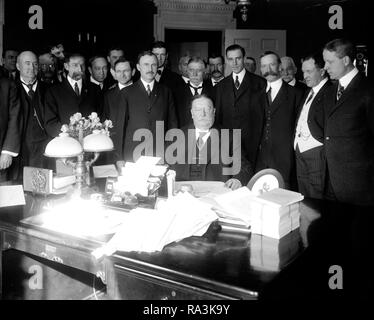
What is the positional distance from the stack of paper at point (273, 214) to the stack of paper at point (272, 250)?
0.10 ft

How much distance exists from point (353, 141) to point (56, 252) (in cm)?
233

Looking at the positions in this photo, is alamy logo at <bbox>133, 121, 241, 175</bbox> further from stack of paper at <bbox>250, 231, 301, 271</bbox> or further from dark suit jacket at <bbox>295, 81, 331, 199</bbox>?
stack of paper at <bbox>250, 231, 301, 271</bbox>

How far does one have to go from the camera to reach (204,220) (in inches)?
74.5

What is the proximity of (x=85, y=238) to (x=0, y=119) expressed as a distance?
8.56 ft

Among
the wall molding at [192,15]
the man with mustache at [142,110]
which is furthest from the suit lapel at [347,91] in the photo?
the wall molding at [192,15]

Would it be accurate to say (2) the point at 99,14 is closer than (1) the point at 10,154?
No

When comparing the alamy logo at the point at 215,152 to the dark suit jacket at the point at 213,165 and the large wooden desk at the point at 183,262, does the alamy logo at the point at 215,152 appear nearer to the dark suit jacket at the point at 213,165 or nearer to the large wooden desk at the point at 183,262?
the dark suit jacket at the point at 213,165

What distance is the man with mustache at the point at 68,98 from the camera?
433 cm

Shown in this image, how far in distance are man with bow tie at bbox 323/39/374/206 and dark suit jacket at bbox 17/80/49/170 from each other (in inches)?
106

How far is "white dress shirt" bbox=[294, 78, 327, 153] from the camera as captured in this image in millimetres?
3725

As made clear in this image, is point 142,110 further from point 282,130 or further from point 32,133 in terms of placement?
point 282,130

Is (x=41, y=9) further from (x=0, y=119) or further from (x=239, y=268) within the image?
(x=239, y=268)
